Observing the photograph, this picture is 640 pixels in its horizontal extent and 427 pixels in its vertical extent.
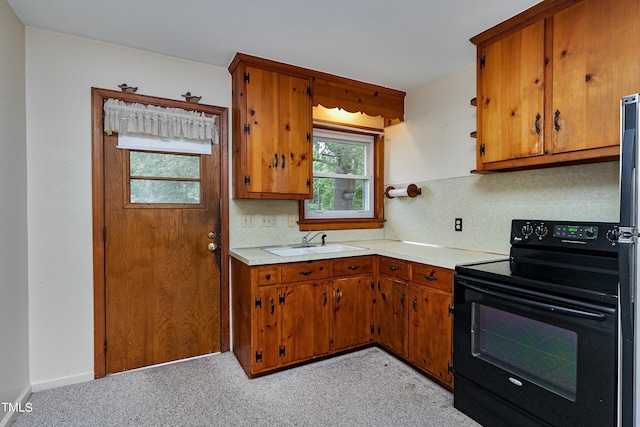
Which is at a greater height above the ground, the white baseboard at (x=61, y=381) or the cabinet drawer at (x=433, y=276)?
the cabinet drawer at (x=433, y=276)

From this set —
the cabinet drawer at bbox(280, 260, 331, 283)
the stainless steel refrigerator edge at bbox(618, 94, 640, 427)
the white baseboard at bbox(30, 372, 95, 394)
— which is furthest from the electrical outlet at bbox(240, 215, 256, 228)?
the stainless steel refrigerator edge at bbox(618, 94, 640, 427)

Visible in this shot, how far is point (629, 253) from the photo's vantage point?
3.94ft

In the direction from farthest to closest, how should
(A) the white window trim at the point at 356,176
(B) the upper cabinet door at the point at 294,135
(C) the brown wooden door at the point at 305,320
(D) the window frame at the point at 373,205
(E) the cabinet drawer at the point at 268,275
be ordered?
(A) the white window trim at the point at 356,176
(D) the window frame at the point at 373,205
(B) the upper cabinet door at the point at 294,135
(C) the brown wooden door at the point at 305,320
(E) the cabinet drawer at the point at 268,275

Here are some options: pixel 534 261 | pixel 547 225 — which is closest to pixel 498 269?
pixel 534 261

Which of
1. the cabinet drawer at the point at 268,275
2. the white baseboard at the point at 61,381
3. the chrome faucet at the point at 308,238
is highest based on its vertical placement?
the chrome faucet at the point at 308,238

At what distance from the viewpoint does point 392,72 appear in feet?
9.26

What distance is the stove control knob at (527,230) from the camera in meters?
2.05

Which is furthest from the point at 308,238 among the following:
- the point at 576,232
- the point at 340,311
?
the point at 576,232

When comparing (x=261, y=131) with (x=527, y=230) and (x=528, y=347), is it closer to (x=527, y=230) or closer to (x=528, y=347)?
(x=527, y=230)

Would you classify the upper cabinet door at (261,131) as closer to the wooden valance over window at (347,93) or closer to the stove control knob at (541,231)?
the wooden valance over window at (347,93)

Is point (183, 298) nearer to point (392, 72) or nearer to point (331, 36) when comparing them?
point (331, 36)

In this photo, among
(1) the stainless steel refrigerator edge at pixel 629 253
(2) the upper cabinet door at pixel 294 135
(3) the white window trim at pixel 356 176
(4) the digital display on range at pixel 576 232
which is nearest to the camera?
(1) the stainless steel refrigerator edge at pixel 629 253

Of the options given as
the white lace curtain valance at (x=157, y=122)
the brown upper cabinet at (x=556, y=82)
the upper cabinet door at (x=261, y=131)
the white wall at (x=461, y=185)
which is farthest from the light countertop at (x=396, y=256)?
the white lace curtain valance at (x=157, y=122)

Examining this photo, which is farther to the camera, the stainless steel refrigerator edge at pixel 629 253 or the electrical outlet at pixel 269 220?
the electrical outlet at pixel 269 220
